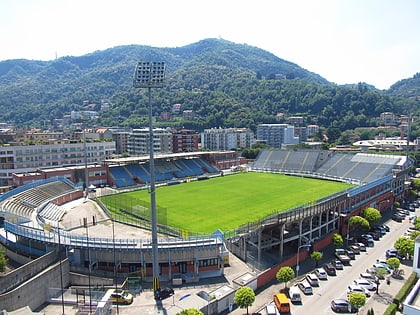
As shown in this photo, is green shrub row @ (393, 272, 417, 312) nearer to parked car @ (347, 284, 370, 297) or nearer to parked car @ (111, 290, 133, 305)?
parked car @ (347, 284, 370, 297)

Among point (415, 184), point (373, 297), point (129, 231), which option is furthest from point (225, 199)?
point (415, 184)

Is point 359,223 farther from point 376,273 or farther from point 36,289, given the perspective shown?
point 36,289

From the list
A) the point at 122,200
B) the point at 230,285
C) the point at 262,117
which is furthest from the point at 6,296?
the point at 262,117

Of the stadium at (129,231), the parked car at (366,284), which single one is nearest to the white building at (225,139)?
the stadium at (129,231)

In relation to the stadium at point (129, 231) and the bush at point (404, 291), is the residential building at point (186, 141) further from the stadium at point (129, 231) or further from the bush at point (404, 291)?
the bush at point (404, 291)

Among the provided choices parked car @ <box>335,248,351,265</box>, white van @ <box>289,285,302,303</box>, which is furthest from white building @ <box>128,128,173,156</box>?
white van @ <box>289,285,302,303</box>
